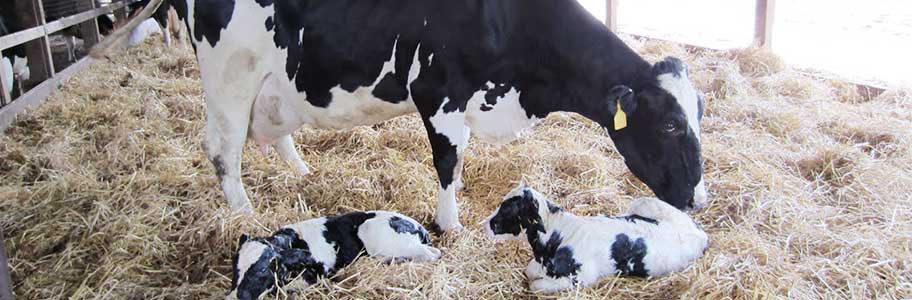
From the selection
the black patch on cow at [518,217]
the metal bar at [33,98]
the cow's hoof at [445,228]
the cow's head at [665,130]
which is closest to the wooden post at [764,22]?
the cow's head at [665,130]

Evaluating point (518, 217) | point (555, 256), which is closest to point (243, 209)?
point (518, 217)

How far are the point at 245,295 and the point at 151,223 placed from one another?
1.21 metres

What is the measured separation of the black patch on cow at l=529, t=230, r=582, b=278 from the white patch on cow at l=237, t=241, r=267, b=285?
1.22m

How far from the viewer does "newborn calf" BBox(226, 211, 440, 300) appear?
2.76m

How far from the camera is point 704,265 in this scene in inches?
121

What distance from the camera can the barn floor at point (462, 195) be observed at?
3027 mm

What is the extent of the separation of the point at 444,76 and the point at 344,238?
0.98 metres

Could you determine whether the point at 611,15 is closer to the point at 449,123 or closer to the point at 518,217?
the point at 449,123

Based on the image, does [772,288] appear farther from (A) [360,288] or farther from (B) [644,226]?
(A) [360,288]

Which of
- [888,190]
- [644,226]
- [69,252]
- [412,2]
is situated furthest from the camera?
[888,190]

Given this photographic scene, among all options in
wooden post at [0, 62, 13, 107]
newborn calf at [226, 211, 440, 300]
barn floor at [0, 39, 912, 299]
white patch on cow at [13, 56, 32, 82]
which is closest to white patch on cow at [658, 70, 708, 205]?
barn floor at [0, 39, 912, 299]

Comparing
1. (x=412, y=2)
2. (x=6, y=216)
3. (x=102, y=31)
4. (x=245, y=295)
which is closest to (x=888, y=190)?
(x=412, y=2)

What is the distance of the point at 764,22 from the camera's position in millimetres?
7367

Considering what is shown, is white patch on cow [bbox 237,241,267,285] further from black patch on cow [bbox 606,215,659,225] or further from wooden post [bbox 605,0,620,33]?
wooden post [bbox 605,0,620,33]
